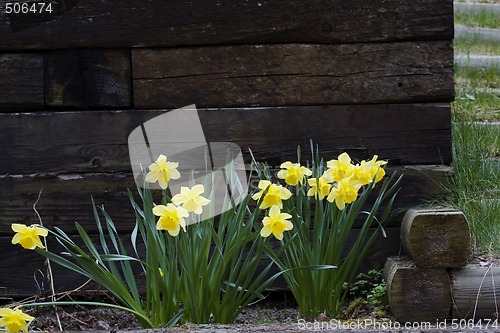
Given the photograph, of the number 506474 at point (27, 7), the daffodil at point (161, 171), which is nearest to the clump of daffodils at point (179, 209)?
the daffodil at point (161, 171)

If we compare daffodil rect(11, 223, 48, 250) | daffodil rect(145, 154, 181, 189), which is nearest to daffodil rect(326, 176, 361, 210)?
daffodil rect(145, 154, 181, 189)

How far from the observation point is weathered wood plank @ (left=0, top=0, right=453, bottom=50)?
310cm

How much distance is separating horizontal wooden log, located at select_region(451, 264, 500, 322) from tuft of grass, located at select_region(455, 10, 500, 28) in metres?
3.03

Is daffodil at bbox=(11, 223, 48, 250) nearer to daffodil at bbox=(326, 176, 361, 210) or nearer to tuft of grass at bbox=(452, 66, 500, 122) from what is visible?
daffodil at bbox=(326, 176, 361, 210)

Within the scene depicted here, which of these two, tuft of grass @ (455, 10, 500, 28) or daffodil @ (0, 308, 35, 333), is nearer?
daffodil @ (0, 308, 35, 333)

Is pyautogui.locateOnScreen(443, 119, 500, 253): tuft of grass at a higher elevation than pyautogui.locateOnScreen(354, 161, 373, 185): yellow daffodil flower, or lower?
lower

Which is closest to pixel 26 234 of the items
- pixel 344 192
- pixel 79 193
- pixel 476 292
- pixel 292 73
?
pixel 79 193

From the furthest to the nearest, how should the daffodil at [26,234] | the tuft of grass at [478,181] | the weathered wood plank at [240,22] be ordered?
1. the weathered wood plank at [240,22]
2. the tuft of grass at [478,181]
3. the daffodil at [26,234]

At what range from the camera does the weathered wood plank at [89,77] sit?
10.2 feet

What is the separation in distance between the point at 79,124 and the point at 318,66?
104 centimetres

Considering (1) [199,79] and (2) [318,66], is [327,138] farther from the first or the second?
(1) [199,79]

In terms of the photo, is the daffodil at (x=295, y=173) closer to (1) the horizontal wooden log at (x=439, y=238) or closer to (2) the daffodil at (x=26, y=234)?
(1) the horizontal wooden log at (x=439, y=238)

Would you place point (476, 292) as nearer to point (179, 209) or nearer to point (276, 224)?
point (276, 224)

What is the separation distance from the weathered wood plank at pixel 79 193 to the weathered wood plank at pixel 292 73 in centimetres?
34
